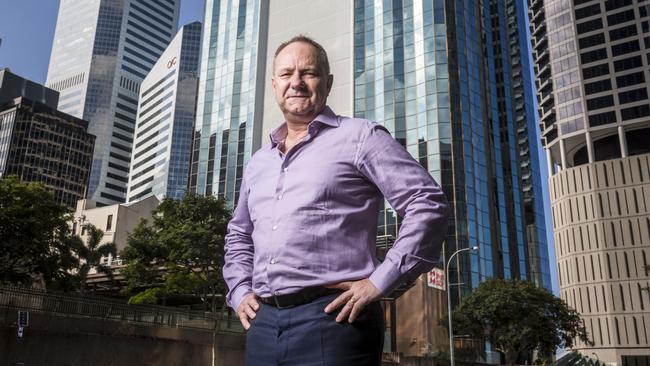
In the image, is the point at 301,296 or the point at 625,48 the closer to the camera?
the point at 301,296

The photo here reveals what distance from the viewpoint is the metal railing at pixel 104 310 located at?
21.1 m

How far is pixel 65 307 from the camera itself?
75.4 feet

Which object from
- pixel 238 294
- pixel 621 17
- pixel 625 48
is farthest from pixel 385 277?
pixel 621 17

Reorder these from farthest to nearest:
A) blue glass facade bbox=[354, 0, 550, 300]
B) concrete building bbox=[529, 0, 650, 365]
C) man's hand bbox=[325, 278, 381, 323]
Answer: concrete building bbox=[529, 0, 650, 365] → blue glass facade bbox=[354, 0, 550, 300] → man's hand bbox=[325, 278, 381, 323]

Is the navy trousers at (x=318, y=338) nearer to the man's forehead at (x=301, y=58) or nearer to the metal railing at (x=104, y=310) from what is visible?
the man's forehead at (x=301, y=58)

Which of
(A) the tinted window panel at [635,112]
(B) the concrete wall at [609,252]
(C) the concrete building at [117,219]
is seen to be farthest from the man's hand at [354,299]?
(A) the tinted window panel at [635,112]

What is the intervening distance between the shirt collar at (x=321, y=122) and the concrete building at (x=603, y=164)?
91.4 m

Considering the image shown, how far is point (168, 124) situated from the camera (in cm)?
14125


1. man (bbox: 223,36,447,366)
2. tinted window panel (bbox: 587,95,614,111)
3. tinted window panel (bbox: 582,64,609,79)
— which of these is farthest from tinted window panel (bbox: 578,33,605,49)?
man (bbox: 223,36,447,366)

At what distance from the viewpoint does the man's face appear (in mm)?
2945

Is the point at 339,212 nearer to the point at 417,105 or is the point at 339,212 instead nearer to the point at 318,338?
the point at 318,338

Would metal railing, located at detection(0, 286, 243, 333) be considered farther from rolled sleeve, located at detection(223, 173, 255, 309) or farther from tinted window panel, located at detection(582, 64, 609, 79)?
tinted window panel, located at detection(582, 64, 609, 79)

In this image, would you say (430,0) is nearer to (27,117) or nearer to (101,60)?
(27,117)

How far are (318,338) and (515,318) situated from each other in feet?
143
